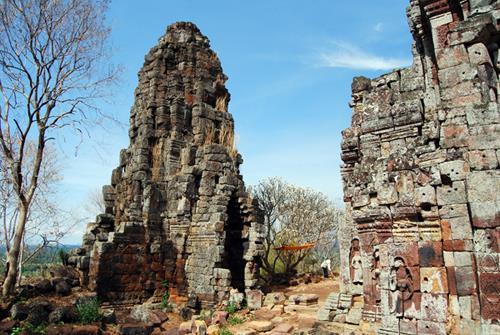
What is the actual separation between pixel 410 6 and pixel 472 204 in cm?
449

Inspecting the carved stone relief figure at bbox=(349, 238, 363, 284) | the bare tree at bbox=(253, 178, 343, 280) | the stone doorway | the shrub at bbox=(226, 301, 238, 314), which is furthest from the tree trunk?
the bare tree at bbox=(253, 178, 343, 280)

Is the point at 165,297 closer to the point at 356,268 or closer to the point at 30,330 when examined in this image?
the point at 30,330

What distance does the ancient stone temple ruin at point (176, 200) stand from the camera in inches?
431

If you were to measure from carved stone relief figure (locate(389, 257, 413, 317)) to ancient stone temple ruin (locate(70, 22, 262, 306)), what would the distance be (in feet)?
23.1

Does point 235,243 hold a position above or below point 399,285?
above

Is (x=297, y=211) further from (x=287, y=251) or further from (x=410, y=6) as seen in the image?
(x=410, y=6)

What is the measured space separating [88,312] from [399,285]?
7.63 metres

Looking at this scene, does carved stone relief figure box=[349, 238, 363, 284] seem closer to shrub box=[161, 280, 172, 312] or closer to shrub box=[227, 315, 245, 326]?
shrub box=[227, 315, 245, 326]

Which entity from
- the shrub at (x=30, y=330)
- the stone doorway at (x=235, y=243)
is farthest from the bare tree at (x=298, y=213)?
the shrub at (x=30, y=330)

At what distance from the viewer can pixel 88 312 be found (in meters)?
8.91

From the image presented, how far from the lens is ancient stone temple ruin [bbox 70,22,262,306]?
10953 mm

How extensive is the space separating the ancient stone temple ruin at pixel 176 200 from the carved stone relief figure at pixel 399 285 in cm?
704

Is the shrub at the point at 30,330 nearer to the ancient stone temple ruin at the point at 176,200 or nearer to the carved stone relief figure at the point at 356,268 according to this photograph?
the ancient stone temple ruin at the point at 176,200

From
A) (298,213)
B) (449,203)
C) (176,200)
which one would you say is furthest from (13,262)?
(298,213)
